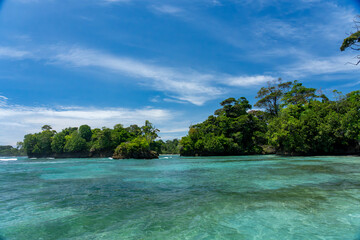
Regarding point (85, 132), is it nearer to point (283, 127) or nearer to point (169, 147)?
point (169, 147)

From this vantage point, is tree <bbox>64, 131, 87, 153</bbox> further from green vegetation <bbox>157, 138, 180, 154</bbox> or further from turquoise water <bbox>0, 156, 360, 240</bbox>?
turquoise water <bbox>0, 156, 360, 240</bbox>

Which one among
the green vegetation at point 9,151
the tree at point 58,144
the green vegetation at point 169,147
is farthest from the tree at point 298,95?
the green vegetation at point 9,151

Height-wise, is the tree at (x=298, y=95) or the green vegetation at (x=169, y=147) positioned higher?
the tree at (x=298, y=95)

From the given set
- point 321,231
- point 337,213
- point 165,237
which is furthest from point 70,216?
point 337,213

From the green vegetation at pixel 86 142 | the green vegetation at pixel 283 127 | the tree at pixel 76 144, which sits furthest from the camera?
the tree at pixel 76 144

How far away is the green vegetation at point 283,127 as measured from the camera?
32281 millimetres

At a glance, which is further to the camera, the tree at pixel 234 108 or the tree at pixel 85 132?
the tree at pixel 85 132

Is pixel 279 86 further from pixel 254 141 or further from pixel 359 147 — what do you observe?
pixel 359 147

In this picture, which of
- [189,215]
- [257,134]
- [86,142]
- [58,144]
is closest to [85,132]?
[86,142]

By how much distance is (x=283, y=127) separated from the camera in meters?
36.3

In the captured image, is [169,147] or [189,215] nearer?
[189,215]

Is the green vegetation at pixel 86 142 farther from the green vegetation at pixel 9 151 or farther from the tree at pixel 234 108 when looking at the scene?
the green vegetation at pixel 9 151

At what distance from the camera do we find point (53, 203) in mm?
6617

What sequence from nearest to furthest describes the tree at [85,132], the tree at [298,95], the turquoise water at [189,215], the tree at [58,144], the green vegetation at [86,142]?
the turquoise water at [189,215]
the tree at [298,95]
the green vegetation at [86,142]
the tree at [58,144]
the tree at [85,132]
